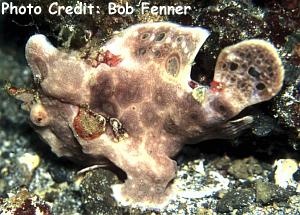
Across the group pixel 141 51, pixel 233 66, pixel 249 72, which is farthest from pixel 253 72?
pixel 141 51

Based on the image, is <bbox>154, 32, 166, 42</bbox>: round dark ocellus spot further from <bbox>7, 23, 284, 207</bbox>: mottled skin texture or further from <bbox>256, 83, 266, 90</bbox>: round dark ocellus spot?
<bbox>256, 83, 266, 90</bbox>: round dark ocellus spot

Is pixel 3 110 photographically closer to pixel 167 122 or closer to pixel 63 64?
pixel 63 64

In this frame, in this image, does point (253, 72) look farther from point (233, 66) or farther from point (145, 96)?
point (145, 96)

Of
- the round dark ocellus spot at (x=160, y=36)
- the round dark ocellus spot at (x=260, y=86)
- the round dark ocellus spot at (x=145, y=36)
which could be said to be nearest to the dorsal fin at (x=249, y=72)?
the round dark ocellus spot at (x=260, y=86)

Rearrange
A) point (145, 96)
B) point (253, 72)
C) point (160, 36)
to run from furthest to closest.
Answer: point (145, 96) → point (160, 36) → point (253, 72)

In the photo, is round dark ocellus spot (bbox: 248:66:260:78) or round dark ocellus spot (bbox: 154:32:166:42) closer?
round dark ocellus spot (bbox: 248:66:260:78)

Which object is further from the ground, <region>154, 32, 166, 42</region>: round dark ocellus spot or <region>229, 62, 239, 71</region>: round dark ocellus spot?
<region>154, 32, 166, 42</region>: round dark ocellus spot

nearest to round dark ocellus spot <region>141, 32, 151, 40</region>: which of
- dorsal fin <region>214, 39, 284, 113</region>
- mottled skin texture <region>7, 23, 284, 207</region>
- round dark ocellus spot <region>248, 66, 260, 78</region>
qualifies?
mottled skin texture <region>7, 23, 284, 207</region>

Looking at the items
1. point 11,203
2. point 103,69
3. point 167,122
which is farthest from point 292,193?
point 11,203

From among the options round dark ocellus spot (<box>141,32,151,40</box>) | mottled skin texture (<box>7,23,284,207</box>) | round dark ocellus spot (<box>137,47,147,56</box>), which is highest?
round dark ocellus spot (<box>141,32,151,40</box>)
